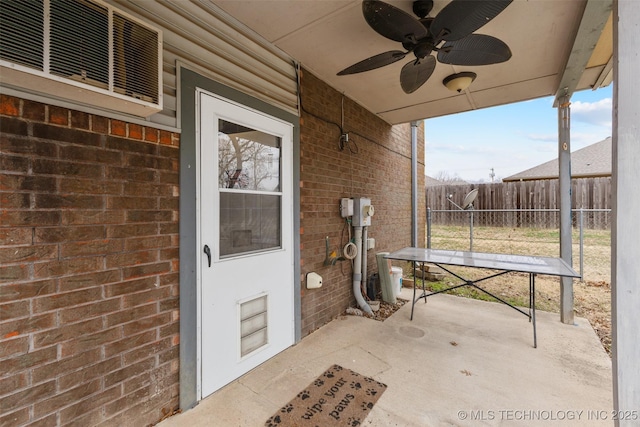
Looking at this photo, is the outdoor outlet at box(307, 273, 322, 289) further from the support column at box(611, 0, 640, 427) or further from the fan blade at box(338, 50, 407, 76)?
the support column at box(611, 0, 640, 427)

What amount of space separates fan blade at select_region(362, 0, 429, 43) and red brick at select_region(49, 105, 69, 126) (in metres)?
1.68

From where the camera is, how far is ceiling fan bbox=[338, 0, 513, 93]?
4.99ft

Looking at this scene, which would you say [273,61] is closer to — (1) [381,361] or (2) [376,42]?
(2) [376,42]

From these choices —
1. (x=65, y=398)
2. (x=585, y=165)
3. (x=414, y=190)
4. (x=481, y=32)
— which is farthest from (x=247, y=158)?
(x=585, y=165)

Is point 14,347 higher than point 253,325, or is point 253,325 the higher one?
point 14,347

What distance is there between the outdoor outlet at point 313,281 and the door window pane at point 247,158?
104cm

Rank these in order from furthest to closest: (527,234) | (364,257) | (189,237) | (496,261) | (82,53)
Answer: (527,234), (364,257), (496,261), (189,237), (82,53)

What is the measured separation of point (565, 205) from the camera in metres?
3.37

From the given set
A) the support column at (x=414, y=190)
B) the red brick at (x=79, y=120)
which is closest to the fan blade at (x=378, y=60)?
the red brick at (x=79, y=120)

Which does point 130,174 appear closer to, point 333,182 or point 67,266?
point 67,266

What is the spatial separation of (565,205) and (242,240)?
12.5 feet

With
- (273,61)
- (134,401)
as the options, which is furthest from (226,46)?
(134,401)

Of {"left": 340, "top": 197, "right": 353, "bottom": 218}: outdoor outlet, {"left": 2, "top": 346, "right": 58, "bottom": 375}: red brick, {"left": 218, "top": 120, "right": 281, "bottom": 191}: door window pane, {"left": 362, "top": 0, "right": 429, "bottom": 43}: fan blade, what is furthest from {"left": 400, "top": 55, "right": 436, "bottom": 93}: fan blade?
{"left": 2, "top": 346, "right": 58, "bottom": 375}: red brick

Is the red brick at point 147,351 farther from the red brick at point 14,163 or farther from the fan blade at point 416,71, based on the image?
the fan blade at point 416,71
